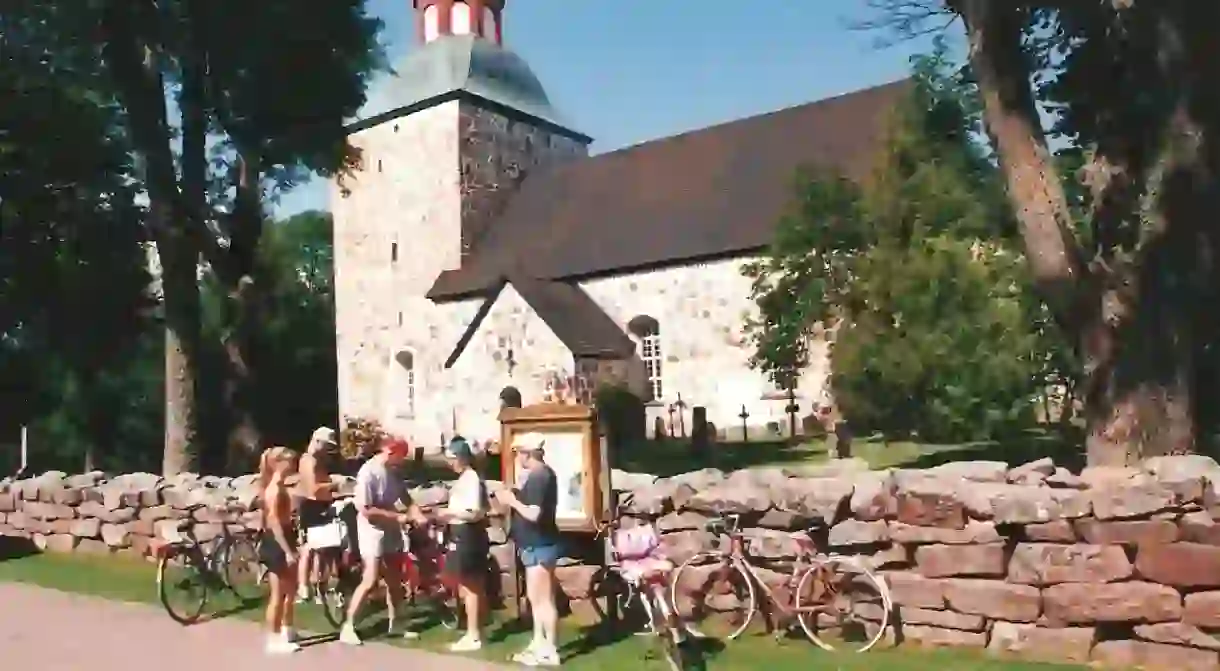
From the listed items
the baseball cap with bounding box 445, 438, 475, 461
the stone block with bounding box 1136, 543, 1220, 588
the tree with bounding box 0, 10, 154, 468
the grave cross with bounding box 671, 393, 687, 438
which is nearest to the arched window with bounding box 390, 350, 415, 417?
the grave cross with bounding box 671, 393, 687, 438

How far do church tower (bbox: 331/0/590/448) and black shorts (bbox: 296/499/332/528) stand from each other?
101 ft

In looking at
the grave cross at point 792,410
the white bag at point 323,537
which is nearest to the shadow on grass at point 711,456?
the grave cross at point 792,410

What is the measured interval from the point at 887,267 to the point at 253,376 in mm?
11206

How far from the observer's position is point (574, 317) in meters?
35.7

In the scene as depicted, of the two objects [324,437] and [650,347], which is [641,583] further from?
[650,347]

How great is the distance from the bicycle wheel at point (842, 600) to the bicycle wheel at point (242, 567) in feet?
18.5

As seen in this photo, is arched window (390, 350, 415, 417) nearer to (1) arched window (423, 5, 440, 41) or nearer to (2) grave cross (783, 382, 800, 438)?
(1) arched window (423, 5, 440, 41)

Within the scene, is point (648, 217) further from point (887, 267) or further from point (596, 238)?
point (887, 267)

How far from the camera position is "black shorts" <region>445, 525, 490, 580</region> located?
818 cm

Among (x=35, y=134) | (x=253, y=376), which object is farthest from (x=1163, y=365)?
(x=35, y=134)

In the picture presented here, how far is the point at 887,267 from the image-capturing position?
20.1 metres

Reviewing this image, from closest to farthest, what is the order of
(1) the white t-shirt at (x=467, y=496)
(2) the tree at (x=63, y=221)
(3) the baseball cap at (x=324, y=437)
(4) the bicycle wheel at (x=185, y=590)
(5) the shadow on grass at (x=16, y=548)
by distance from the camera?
(1) the white t-shirt at (x=467, y=496) < (3) the baseball cap at (x=324, y=437) < (4) the bicycle wheel at (x=185, y=590) < (5) the shadow on grass at (x=16, y=548) < (2) the tree at (x=63, y=221)

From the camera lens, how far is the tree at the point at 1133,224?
9.17 m

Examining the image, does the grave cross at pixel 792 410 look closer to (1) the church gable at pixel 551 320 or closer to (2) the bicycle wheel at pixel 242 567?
(1) the church gable at pixel 551 320
